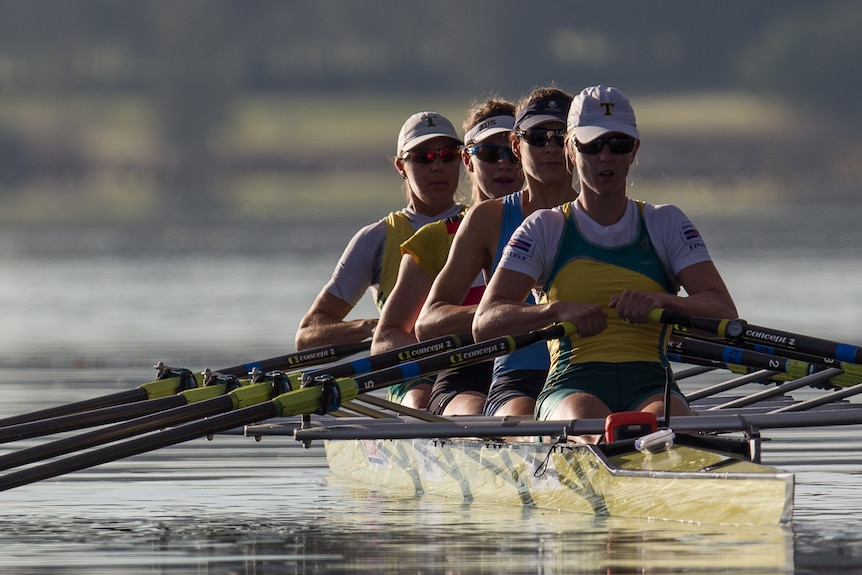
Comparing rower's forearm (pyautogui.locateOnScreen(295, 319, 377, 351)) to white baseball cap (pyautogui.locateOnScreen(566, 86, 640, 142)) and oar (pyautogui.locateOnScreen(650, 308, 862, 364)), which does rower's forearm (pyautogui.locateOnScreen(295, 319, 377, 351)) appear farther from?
oar (pyautogui.locateOnScreen(650, 308, 862, 364))

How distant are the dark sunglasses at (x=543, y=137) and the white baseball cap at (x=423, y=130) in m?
1.72

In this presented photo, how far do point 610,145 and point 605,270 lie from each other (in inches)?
22.1

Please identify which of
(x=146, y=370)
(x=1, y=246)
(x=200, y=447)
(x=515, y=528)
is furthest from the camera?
(x=1, y=246)

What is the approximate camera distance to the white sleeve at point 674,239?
9445 millimetres

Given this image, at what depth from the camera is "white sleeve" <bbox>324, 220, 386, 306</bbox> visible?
12273 millimetres

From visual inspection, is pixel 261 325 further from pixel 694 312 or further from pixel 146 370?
pixel 694 312

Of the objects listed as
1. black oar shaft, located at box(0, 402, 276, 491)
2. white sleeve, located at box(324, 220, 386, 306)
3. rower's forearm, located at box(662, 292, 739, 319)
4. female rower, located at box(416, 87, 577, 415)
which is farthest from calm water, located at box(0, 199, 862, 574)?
white sleeve, located at box(324, 220, 386, 306)

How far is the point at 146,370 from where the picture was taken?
18.9 m

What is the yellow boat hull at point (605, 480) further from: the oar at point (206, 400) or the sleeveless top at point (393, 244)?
the sleeveless top at point (393, 244)

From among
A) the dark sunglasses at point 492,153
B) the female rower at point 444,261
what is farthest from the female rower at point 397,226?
the dark sunglasses at point 492,153

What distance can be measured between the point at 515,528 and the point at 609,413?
673 millimetres

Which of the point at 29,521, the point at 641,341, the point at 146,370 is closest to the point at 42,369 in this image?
the point at 146,370

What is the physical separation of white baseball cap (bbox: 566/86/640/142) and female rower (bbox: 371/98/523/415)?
186 centimetres

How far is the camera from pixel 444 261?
1133 cm
